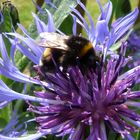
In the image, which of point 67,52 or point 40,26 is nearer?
point 67,52

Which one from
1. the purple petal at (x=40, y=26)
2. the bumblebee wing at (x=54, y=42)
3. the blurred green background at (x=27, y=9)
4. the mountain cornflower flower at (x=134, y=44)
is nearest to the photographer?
the bumblebee wing at (x=54, y=42)

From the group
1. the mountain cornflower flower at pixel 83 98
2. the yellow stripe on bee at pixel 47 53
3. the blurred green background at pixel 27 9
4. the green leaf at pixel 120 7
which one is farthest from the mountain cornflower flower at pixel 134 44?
the blurred green background at pixel 27 9

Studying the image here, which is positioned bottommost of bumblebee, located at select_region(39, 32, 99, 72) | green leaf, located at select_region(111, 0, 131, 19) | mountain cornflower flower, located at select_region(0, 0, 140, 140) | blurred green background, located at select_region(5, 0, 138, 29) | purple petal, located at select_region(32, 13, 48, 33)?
mountain cornflower flower, located at select_region(0, 0, 140, 140)

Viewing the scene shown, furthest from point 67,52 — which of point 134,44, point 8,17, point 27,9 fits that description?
point 27,9

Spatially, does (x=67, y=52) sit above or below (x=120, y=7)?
below

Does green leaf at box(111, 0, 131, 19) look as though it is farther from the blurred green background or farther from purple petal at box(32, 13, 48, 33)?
the blurred green background

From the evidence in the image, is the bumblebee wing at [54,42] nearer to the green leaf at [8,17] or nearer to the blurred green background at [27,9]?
the green leaf at [8,17]

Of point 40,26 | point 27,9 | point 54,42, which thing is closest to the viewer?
point 54,42

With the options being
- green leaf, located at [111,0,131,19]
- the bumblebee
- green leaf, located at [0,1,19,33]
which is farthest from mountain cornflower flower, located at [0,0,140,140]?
green leaf, located at [111,0,131,19]

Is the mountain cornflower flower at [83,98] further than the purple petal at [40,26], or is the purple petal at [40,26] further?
the purple petal at [40,26]

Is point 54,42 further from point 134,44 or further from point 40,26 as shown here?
point 134,44
